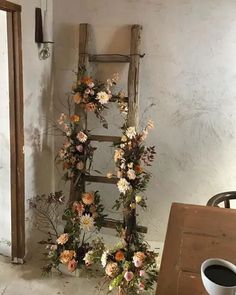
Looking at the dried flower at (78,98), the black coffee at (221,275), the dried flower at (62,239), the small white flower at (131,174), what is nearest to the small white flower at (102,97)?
the dried flower at (78,98)

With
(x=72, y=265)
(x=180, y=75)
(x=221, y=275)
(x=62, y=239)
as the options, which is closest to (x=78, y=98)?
(x=180, y=75)

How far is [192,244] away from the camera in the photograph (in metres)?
1.12

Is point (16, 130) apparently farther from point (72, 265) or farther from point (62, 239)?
point (72, 265)

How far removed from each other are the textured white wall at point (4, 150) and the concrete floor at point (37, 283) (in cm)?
22

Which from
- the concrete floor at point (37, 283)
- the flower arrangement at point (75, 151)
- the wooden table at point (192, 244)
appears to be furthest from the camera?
the flower arrangement at point (75, 151)

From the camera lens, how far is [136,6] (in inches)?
88.1

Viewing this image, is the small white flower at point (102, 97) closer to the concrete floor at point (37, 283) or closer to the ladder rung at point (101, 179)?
the ladder rung at point (101, 179)

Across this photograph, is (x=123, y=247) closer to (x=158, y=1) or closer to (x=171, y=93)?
(x=171, y=93)

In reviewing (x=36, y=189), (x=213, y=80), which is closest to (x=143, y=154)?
(x=213, y=80)

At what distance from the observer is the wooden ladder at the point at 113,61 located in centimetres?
219

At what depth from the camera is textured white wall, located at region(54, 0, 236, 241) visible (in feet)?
7.19

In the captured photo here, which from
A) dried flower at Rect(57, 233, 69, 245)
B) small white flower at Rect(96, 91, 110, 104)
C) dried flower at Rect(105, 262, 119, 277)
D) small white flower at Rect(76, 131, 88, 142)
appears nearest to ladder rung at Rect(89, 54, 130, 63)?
small white flower at Rect(96, 91, 110, 104)

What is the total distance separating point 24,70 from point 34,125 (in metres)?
0.38

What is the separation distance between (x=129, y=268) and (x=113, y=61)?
130 centimetres
